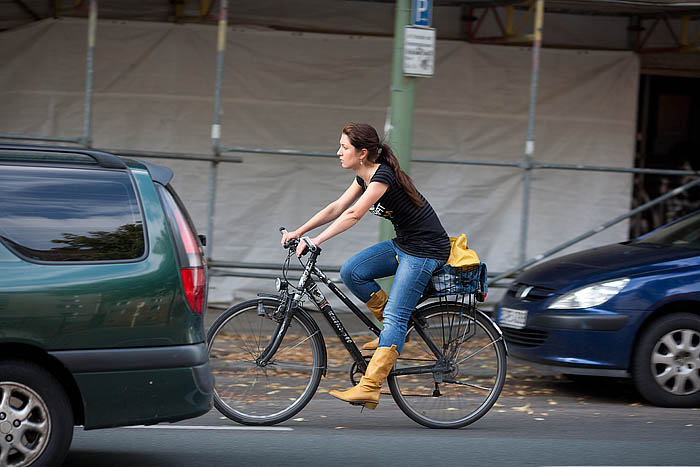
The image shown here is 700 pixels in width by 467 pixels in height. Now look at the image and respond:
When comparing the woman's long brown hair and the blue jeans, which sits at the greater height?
the woman's long brown hair

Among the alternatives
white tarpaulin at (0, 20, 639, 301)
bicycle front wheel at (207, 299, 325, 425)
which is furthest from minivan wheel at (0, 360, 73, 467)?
white tarpaulin at (0, 20, 639, 301)

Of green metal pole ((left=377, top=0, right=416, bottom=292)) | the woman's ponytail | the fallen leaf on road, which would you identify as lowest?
the fallen leaf on road

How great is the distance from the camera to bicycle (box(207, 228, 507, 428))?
5.68 meters

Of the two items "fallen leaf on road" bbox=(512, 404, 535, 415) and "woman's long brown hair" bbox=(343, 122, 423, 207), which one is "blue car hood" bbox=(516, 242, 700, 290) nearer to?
"fallen leaf on road" bbox=(512, 404, 535, 415)

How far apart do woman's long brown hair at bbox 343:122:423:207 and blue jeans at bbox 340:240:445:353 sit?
0.37m

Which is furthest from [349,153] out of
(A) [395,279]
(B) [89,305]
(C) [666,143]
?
Answer: (C) [666,143]

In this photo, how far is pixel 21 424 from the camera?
4211 millimetres

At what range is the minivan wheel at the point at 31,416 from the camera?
4.20 m

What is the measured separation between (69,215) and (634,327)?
3968 millimetres

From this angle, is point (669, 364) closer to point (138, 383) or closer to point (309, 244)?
point (309, 244)

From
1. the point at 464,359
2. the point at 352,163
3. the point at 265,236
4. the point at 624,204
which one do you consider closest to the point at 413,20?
the point at 352,163

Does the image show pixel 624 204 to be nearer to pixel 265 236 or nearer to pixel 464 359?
pixel 265 236

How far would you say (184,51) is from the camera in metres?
10.1

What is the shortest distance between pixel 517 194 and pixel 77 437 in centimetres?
624
